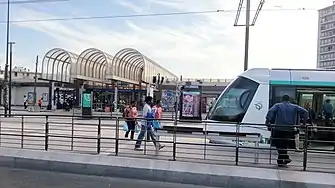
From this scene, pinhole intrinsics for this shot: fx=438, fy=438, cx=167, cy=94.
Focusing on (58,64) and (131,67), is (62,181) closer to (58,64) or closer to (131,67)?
(58,64)

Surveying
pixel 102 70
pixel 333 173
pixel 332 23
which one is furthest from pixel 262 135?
pixel 332 23

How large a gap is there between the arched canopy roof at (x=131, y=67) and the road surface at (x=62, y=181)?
3373 centimetres

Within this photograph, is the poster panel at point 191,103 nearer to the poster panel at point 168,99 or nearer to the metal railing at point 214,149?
the metal railing at point 214,149

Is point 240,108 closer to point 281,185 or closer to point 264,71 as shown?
point 264,71

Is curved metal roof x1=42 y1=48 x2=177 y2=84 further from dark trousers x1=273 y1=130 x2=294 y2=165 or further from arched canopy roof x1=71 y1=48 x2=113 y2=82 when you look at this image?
dark trousers x1=273 y1=130 x2=294 y2=165

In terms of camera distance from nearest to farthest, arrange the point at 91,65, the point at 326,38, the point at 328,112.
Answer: the point at 328,112 → the point at 91,65 → the point at 326,38

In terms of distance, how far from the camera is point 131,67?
50375 millimetres

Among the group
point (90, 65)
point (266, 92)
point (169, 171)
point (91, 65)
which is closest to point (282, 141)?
point (169, 171)

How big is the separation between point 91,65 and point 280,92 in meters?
34.8

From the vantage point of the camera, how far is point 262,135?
45.0 feet

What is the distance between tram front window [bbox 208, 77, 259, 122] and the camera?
14.6 meters

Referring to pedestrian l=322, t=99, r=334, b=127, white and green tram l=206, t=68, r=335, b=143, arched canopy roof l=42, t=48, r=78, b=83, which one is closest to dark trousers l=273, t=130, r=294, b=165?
white and green tram l=206, t=68, r=335, b=143

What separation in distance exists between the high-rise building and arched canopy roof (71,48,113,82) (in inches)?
3419

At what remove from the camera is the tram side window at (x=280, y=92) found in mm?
14516
